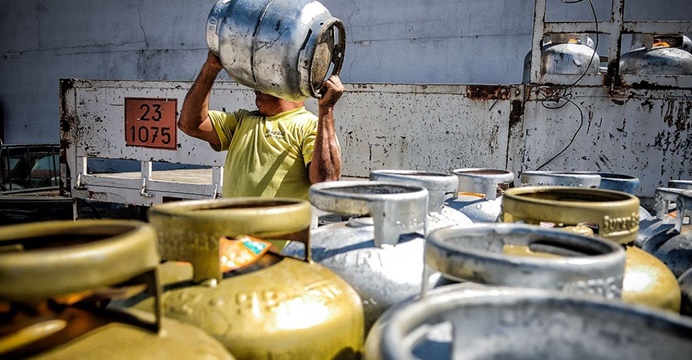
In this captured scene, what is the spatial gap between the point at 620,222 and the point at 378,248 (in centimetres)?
63

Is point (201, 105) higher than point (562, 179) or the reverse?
higher

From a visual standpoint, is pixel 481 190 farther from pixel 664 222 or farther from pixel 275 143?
pixel 275 143

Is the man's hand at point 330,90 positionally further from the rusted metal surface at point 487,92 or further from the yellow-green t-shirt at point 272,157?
the rusted metal surface at point 487,92

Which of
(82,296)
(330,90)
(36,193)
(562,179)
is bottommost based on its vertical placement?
(36,193)

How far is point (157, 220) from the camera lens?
1075 mm

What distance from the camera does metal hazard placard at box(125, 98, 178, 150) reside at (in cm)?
460

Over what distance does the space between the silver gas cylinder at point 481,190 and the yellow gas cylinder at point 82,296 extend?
169cm

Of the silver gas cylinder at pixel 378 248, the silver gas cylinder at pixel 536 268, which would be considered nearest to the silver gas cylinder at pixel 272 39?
the silver gas cylinder at pixel 378 248

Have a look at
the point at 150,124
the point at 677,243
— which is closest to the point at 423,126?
the point at 677,243

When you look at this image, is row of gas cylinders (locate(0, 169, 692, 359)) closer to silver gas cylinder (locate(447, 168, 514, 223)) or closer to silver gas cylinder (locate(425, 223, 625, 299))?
silver gas cylinder (locate(425, 223, 625, 299))

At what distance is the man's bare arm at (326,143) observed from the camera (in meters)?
2.29

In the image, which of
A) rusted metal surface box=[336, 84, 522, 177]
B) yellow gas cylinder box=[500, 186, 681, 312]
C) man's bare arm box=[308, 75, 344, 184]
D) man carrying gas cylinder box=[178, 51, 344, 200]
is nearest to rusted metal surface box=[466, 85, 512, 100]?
rusted metal surface box=[336, 84, 522, 177]

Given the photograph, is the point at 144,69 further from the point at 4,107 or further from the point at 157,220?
the point at 157,220

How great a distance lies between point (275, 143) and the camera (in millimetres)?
2426
